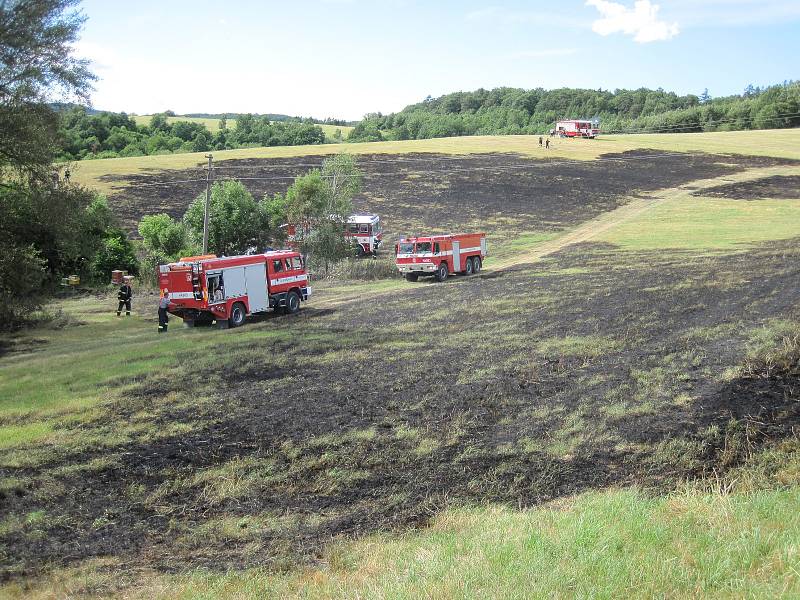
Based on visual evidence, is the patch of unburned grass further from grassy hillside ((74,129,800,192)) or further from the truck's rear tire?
grassy hillside ((74,129,800,192))

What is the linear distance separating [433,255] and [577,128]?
79507mm

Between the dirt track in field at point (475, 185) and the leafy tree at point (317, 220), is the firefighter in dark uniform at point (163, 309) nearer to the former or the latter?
the leafy tree at point (317, 220)

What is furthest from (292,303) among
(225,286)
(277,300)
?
(225,286)

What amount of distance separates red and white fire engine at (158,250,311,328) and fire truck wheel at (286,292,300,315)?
0.63 ft

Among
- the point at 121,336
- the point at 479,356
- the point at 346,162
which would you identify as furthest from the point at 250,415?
the point at 346,162

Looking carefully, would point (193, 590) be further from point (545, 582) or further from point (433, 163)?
point (433, 163)

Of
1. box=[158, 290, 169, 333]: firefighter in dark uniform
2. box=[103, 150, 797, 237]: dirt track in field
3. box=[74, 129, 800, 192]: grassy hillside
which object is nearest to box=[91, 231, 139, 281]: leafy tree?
box=[103, 150, 797, 237]: dirt track in field

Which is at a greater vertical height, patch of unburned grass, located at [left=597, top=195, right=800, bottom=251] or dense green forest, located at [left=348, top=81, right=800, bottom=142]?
dense green forest, located at [left=348, top=81, right=800, bottom=142]

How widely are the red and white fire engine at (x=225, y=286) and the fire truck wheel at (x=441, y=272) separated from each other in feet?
38.9

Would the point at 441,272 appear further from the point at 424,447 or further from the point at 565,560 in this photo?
the point at 565,560

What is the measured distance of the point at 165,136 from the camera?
134625 millimetres

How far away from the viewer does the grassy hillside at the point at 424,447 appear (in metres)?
7.61

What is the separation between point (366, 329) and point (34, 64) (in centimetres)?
1468

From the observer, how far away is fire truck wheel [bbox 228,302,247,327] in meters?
30.1
